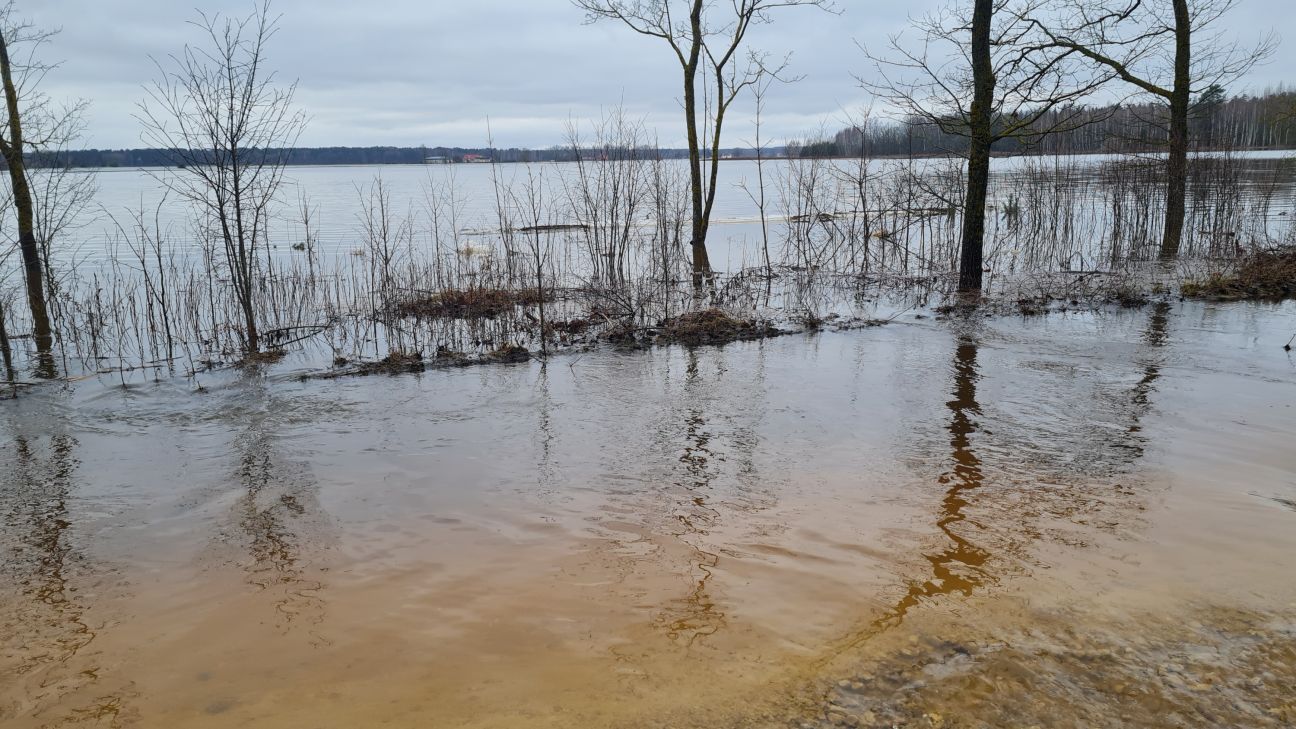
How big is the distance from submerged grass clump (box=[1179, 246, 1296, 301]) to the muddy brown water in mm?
5349

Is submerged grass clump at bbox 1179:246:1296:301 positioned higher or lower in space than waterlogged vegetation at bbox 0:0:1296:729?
higher

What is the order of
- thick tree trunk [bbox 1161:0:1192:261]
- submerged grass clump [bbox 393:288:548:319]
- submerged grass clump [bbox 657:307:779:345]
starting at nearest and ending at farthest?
submerged grass clump [bbox 657:307:779:345]
submerged grass clump [bbox 393:288:548:319]
thick tree trunk [bbox 1161:0:1192:261]

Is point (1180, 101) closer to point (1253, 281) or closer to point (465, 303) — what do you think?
point (1253, 281)

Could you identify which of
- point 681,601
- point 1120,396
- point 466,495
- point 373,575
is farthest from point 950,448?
point 373,575

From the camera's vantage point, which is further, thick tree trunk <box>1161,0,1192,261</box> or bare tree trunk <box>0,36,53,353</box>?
thick tree trunk <box>1161,0,1192,261</box>

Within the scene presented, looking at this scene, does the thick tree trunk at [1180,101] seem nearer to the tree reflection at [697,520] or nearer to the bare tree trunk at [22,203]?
the tree reflection at [697,520]

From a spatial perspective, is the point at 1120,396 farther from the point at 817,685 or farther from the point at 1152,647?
the point at 817,685

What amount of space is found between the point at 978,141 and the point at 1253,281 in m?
5.39

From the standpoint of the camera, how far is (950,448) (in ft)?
21.5

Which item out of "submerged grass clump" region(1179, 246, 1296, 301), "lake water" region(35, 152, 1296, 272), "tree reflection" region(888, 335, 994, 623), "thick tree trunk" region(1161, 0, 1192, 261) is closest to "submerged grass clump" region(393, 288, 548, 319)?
"lake water" region(35, 152, 1296, 272)

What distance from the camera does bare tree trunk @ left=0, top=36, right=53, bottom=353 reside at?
12586mm

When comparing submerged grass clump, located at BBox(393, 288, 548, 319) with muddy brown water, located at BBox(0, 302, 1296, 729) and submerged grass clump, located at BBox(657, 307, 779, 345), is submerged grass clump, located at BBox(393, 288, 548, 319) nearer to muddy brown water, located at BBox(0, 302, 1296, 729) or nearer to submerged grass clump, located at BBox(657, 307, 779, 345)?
submerged grass clump, located at BBox(657, 307, 779, 345)

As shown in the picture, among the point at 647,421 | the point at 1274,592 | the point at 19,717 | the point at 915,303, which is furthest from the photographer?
the point at 915,303

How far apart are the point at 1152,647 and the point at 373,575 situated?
4.10 meters
